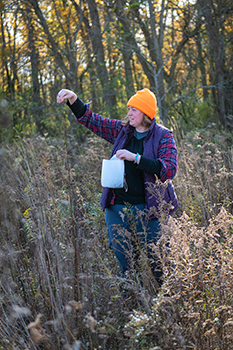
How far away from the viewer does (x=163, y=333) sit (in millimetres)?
1739

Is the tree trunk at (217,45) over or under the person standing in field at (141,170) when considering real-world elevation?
over

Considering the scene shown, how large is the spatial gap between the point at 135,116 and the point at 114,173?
541 mm

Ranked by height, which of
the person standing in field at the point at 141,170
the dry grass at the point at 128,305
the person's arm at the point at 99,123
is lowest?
the dry grass at the point at 128,305

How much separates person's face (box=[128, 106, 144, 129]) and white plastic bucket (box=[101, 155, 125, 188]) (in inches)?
15.7

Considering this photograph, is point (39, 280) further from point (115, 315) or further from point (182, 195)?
point (182, 195)

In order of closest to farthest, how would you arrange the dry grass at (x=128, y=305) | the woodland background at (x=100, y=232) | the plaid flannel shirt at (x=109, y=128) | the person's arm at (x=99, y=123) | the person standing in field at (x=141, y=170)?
1. the dry grass at (x=128, y=305)
2. the woodland background at (x=100, y=232)
3. the person standing in field at (x=141, y=170)
4. the plaid flannel shirt at (x=109, y=128)
5. the person's arm at (x=99, y=123)

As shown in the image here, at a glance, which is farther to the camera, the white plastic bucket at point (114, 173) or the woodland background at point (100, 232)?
the white plastic bucket at point (114, 173)

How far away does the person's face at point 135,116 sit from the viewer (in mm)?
2911

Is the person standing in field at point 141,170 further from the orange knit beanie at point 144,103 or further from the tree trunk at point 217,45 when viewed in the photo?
the tree trunk at point 217,45

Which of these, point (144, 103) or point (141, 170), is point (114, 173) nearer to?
point (141, 170)

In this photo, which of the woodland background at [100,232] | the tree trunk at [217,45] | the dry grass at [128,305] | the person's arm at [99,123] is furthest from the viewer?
the tree trunk at [217,45]

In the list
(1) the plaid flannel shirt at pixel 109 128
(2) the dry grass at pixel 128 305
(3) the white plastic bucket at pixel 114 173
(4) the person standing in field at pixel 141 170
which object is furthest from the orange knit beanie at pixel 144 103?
(2) the dry grass at pixel 128 305

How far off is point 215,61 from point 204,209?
5939 millimetres

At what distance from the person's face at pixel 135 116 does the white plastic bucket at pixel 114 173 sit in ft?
1.31
